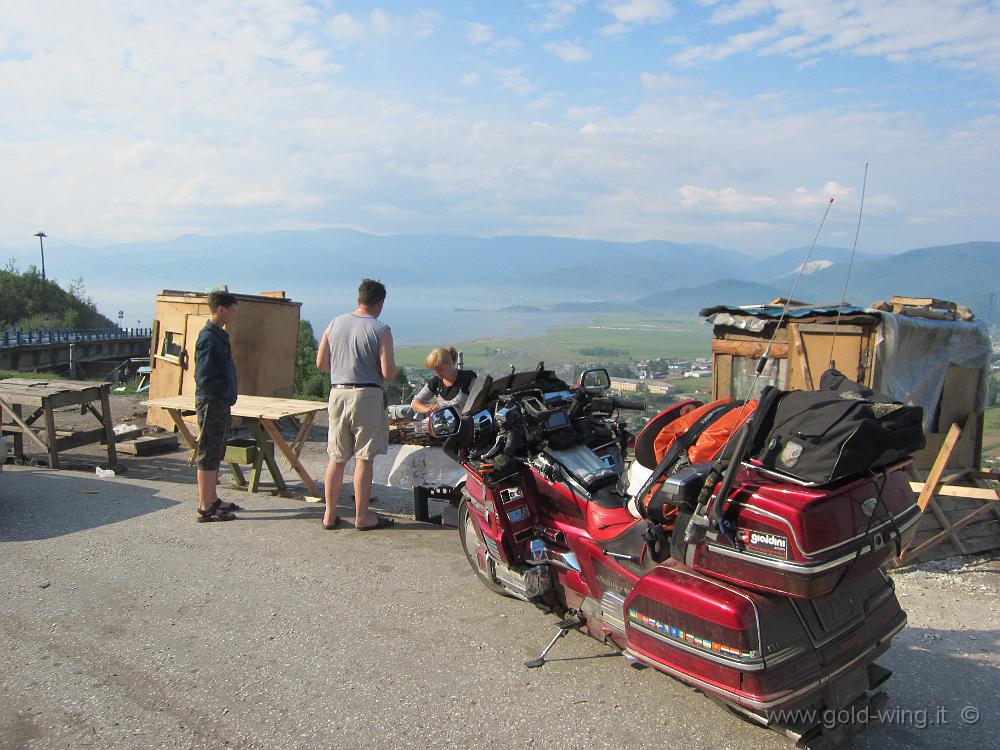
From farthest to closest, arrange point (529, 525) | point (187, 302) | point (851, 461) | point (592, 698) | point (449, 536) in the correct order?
point (187, 302), point (449, 536), point (529, 525), point (592, 698), point (851, 461)

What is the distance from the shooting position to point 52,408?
338 inches

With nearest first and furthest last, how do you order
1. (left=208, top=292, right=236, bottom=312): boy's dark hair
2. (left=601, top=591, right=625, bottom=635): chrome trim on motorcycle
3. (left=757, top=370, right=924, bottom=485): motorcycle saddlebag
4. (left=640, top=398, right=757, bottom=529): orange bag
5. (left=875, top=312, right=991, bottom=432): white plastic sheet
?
(left=757, top=370, right=924, bottom=485): motorcycle saddlebag < (left=640, top=398, right=757, bottom=529): orange bag < (left=601, top=591, right=625, bottom=635): chrome trim on motorcycle < (left=875, top=312, right=991, bottom=432): white plastic sheet < (left=208, top=292, right=236, bottom=312): boy's dark hair

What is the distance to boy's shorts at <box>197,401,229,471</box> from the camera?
6477 mm

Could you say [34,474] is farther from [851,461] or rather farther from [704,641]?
[851,461]

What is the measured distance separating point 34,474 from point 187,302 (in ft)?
13.9

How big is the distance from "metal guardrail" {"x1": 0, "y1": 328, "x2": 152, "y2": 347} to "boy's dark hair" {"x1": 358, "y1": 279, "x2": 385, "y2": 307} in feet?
66.7

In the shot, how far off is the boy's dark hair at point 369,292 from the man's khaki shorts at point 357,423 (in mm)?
728

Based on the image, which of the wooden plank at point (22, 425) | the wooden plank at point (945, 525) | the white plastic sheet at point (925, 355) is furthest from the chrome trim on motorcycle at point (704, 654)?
the wooden plank at point (22, 425)

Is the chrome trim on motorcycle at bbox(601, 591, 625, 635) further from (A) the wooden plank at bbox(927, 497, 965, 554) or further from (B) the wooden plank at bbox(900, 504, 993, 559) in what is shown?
(A) the wooden plank at bbox(927, 497, 965, 554)

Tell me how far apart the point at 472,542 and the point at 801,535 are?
2.70 m

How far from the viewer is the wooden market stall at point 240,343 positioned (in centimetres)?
1143

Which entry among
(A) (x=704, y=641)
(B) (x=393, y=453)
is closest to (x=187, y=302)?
(B) (x=393, y=453)

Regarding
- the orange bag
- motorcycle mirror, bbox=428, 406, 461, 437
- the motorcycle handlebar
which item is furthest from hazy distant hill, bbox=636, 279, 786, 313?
the orange bag

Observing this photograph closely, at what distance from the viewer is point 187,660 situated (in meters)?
4.06
